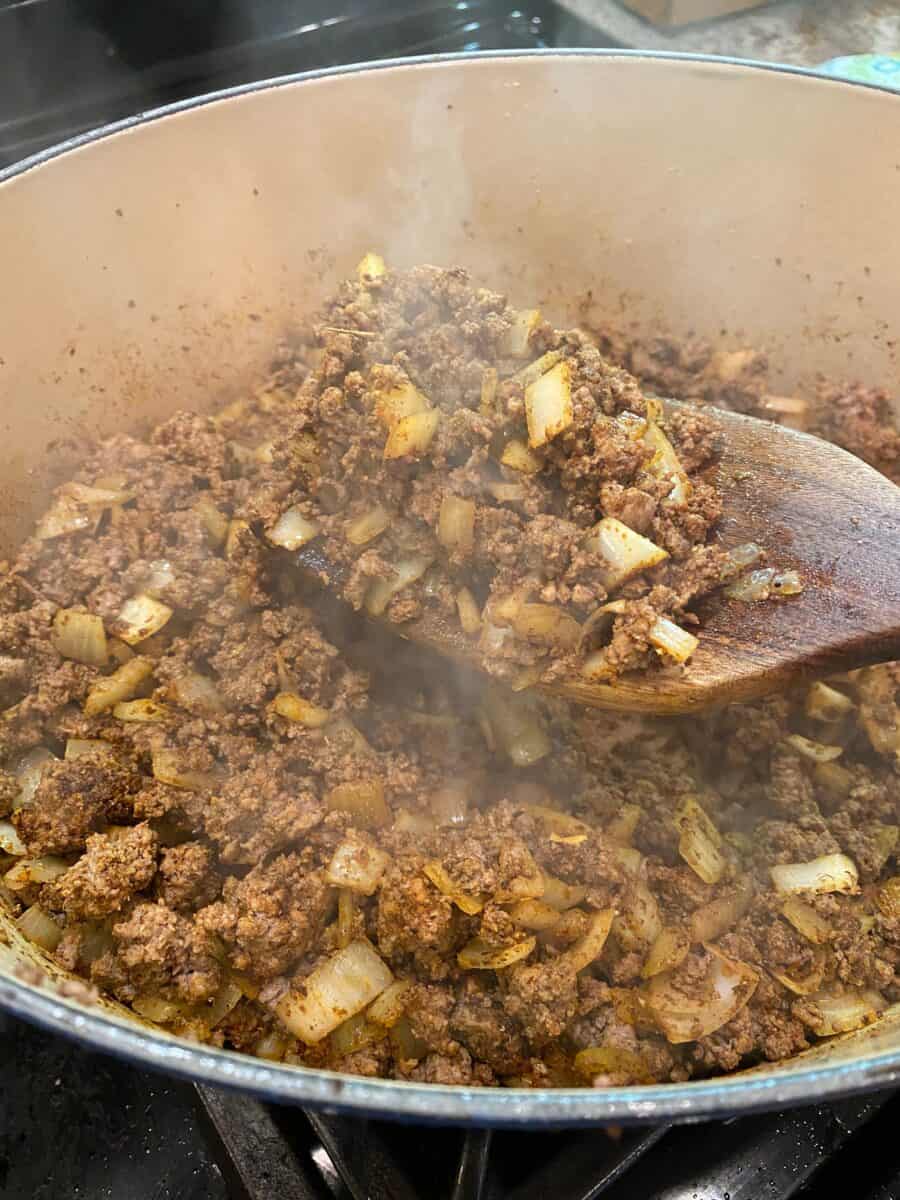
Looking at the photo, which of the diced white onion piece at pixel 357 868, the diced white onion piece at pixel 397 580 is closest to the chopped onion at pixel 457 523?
the diced white onion piece at pixel 397 580

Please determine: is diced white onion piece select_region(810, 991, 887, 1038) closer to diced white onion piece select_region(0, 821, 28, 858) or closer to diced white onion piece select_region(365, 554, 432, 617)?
diced white onion piece select_region(365, 554, 432, 617)

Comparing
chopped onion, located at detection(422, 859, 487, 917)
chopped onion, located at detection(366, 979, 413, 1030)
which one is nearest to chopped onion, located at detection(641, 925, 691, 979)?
chopped onion, located at detection(422, 859, 487, 917)

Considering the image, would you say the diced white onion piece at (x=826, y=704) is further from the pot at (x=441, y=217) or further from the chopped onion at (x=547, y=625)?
the pot at (x=441, y=217)

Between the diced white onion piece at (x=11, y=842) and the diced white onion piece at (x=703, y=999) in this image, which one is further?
the diced white onion piece at (x=11, y=842)

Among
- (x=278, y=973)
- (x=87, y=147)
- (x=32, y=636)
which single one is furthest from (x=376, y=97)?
(x=278, y=973)

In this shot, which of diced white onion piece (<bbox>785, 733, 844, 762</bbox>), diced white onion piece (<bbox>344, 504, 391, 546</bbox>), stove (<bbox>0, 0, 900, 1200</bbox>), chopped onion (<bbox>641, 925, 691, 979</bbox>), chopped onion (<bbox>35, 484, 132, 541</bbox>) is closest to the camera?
A: stove (<bbox>0, 0, 900, 1200</bbox>)

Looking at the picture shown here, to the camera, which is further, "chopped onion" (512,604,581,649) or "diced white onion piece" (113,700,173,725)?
"diced white onion piece" (113,700,173,725)

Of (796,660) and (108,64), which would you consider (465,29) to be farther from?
(796,660)

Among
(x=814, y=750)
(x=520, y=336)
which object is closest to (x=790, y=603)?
(x=814, y=750)
